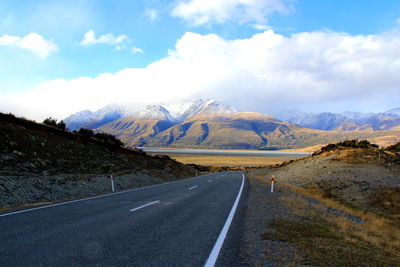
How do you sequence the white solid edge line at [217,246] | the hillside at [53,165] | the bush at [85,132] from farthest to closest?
1. the bush at [85,132]
2. the hillside at [53,165]
3. the white solid edge line at [217,246]

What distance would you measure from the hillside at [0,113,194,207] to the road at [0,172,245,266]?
5.57 m

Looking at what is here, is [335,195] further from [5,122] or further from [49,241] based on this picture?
[5,122]

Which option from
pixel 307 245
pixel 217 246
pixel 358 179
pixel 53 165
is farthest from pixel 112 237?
pixel 358 179

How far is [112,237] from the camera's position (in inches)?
222

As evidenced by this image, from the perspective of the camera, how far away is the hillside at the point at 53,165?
43.9 feet

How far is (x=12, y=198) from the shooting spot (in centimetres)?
1182

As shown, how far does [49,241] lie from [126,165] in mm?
22699

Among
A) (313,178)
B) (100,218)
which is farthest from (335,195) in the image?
(100,218)

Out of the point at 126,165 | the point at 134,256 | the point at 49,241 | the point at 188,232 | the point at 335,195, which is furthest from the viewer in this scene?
the point at 126,165

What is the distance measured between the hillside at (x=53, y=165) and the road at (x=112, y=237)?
18.3 ft

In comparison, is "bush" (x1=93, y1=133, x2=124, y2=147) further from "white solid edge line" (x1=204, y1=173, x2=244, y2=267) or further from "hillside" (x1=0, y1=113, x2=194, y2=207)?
"white solid edge line" (x1=204, y1=173, x2=244, y2=267)

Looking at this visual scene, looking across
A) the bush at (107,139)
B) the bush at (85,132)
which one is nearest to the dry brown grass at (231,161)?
the bush at (107,139)

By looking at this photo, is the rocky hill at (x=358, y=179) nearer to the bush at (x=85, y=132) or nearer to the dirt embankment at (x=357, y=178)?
the dirt embankment at (x=357, y=178)

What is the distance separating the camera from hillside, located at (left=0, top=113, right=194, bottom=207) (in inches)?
527
